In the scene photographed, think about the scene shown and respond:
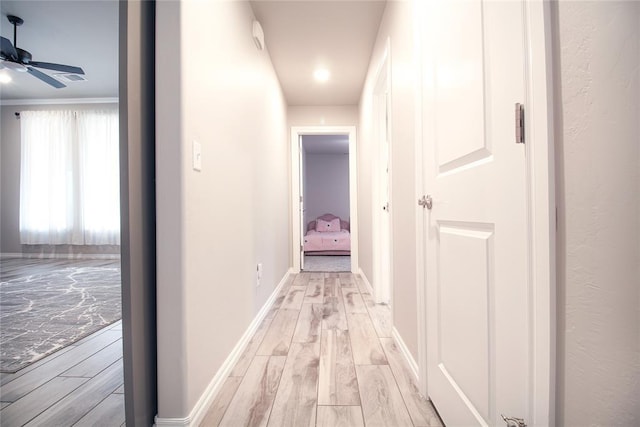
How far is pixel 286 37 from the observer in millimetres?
2578

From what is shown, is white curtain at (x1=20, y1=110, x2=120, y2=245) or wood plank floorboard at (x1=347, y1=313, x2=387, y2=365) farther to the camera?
white curtain at (x1=20, y1=110, x2=120, y2=245)

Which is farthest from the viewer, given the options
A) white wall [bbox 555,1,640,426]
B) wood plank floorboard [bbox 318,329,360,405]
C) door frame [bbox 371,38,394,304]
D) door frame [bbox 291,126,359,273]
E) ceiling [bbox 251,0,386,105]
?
door frame [bbox 291,126,359,273]

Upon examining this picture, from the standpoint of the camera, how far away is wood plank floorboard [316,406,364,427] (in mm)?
1135

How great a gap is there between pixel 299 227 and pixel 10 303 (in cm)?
299

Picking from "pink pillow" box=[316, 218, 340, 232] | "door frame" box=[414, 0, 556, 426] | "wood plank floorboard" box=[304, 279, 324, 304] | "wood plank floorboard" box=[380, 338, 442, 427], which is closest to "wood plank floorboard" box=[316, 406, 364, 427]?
"wood plank floorboard" box=[380, 338, 442, 427]

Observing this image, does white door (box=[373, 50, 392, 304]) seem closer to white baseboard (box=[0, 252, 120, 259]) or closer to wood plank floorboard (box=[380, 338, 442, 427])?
wood plank floorboard (box=[380, 338, 442, 427])

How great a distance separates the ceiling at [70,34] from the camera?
9.25 ft

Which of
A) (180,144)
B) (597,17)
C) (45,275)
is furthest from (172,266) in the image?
(45,275)

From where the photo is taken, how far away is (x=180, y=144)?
107cm

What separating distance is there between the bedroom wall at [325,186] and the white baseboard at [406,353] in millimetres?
5847

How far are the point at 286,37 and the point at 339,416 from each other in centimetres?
273

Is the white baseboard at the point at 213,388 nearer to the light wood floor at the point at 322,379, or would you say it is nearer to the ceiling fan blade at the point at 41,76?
the light wood floor at the point at 322,379

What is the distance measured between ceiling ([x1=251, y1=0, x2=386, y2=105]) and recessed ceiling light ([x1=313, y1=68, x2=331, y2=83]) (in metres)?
0.05

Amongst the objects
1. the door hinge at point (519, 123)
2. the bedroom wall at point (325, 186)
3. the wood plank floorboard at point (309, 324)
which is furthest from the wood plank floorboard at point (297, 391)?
the bedroom wall at point (325, 186)
